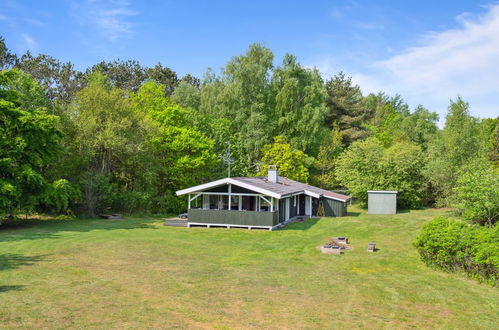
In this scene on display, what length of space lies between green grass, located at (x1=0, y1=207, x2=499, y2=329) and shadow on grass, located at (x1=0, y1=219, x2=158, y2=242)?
1.08ft

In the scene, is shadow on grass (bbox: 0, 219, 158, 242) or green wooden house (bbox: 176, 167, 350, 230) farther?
green wooden house (bbox: 176, 167, 350, 230)

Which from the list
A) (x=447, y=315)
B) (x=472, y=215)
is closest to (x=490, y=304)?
(x=447, y=315)

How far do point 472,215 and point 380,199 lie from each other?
13693mm

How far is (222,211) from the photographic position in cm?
2464

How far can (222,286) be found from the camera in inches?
458

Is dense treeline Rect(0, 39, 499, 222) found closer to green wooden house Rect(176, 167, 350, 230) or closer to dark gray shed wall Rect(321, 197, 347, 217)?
dark gray shed wall Rect(321, 197, 347, 217)

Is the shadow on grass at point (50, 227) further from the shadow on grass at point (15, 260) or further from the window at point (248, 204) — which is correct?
the window at point (248, 204)

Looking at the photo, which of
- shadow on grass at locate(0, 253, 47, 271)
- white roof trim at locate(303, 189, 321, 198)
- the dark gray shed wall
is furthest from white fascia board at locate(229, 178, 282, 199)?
shadow on grass at locate(0, 253, 47, 271)

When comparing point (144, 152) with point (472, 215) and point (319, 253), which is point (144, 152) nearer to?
point (319, 253)

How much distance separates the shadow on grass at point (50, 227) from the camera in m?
19.8

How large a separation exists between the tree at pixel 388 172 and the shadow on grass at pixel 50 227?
63.8ft

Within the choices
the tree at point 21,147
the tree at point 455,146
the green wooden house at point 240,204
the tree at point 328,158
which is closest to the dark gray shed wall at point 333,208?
the green wooden house at point 240,204

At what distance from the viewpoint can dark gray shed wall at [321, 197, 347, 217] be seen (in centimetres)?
3127

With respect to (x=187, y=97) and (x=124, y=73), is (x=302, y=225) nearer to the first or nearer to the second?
(x=187, y=97)
